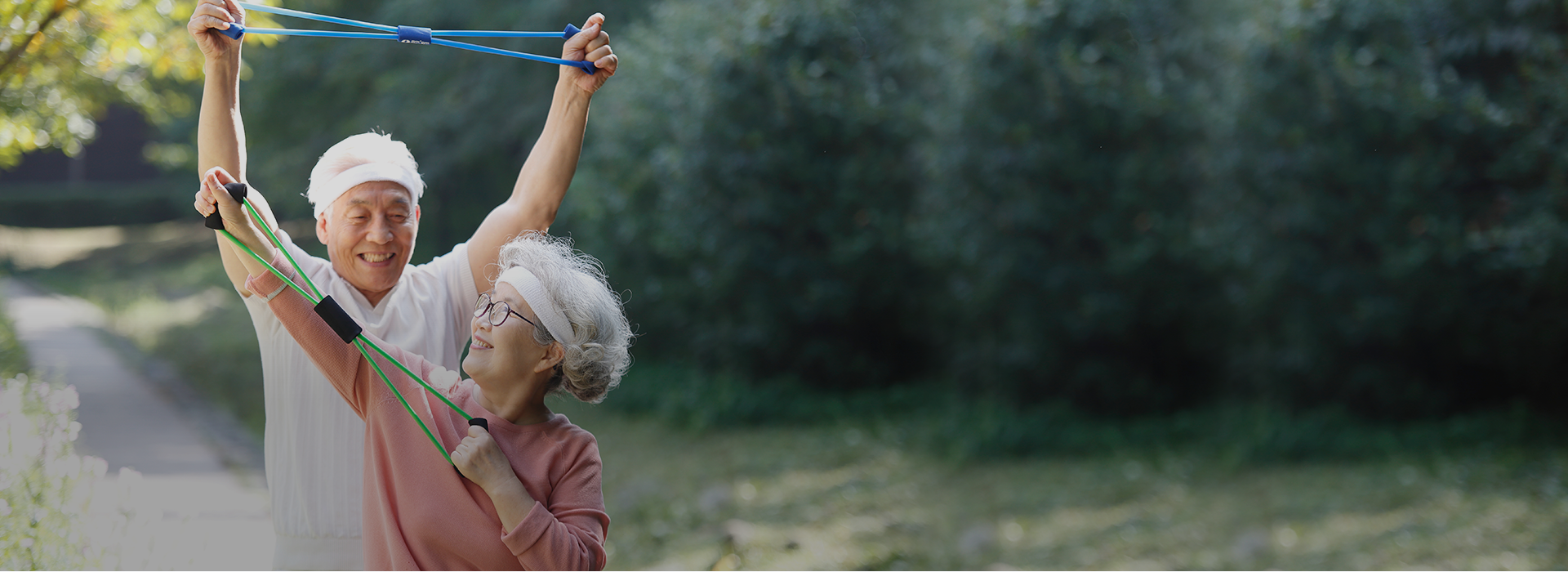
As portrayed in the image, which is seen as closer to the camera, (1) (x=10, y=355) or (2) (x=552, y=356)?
(2) (x=552, y=356)

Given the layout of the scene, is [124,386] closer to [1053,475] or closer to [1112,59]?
[1053,475]

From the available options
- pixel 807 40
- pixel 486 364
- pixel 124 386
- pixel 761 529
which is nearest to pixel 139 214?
pixel 124 386

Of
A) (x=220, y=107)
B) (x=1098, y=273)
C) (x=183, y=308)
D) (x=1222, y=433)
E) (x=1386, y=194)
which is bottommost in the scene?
(x=220, y=107)

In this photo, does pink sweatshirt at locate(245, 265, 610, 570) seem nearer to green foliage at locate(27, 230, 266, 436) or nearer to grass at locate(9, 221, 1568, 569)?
grass at locate(9, 221, 1568, 569)

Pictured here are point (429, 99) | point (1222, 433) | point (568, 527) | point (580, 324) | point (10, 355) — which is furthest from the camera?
point (429, 99)

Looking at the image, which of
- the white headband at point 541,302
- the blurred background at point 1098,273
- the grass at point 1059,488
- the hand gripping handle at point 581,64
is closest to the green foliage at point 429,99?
the blurred background at point 1098,273

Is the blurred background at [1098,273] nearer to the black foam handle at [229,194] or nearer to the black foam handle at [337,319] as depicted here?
the black foam handle at [229,194]

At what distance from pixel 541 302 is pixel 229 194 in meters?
0.54

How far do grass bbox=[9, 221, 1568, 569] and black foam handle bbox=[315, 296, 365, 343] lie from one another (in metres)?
3.71

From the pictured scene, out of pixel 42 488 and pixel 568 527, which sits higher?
pixel 42 488

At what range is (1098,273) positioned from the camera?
6.39 meters

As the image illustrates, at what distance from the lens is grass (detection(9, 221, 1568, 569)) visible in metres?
5.34

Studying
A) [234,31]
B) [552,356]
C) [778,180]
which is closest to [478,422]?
[552,356]

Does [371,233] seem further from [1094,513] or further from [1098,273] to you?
[1098,273]
